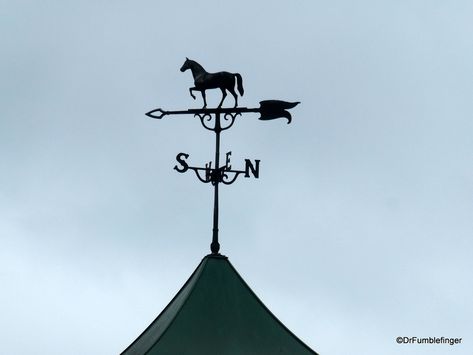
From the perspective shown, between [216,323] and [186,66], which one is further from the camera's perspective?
[186,66]

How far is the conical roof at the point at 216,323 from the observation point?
3699 mm

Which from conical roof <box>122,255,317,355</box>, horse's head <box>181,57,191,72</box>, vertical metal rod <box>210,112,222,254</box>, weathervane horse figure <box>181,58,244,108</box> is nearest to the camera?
conical roof <box>122,255,317,355</box>

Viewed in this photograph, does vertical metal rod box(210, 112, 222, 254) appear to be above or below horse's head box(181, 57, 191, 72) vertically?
below

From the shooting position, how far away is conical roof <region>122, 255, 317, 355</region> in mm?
3699

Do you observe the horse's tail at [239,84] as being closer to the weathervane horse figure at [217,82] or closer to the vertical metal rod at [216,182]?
the weathervane horse figure at [217,82]

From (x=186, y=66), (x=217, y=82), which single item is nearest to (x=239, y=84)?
(x=217, y=82)

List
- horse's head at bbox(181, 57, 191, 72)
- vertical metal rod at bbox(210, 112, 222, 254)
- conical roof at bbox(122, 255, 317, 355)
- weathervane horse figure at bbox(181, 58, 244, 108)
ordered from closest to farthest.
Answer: conical roof at bbox(122, 255, 317, 355) → vertical metal rod at bbox(210, 112, 222, 254) → weathervane horse figure at bbox(181, 58, 244, 108) → horse's head at bbox(181, 57, 191, 72)

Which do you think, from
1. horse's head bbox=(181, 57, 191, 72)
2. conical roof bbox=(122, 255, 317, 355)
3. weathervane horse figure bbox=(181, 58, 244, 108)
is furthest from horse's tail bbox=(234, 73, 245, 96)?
conical roof bbox=(122, 255, 317, 355)

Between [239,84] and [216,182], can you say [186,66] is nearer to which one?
[239,84]

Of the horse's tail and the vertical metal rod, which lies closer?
the vertical metal rod

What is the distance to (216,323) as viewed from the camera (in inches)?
150

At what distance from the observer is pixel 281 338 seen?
13.1 ft

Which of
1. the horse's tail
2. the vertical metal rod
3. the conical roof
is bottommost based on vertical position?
the conical roof

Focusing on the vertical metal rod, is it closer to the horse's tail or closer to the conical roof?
the conical roof
